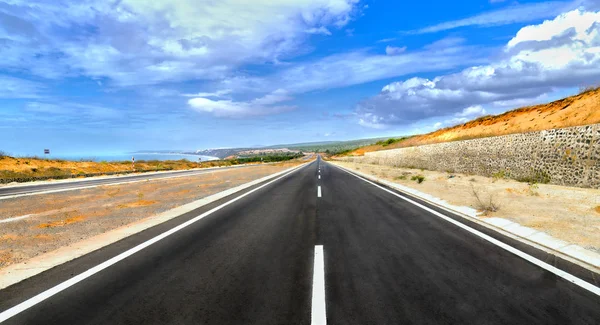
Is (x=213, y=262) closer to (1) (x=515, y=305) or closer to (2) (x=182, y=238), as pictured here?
(2) (x=182, y=238)

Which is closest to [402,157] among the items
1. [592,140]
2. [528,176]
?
[528,176]

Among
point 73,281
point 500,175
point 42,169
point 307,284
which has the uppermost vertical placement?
point 42,169

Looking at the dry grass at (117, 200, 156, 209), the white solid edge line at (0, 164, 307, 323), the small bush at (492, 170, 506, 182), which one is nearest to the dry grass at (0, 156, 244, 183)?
the dry grass at (117, 200, 156, 209)

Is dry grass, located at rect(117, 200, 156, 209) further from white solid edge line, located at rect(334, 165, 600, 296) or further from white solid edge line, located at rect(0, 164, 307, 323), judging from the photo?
white solid edge line, located at rect(334, 165, 600, 296)

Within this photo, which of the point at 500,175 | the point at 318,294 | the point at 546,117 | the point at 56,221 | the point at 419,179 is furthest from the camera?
the point at 546,117

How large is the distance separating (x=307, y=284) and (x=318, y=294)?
327 millimetres

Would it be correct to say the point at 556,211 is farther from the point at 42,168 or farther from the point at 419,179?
the point at 42,168

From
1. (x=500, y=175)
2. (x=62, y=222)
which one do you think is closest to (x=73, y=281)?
(x=62, y=222)

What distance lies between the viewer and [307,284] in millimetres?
3891

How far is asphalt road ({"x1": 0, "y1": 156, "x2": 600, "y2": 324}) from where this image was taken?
3150 mm

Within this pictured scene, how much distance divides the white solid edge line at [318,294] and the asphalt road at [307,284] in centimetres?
3

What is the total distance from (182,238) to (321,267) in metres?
3.40

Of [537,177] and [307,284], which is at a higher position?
[307,284]

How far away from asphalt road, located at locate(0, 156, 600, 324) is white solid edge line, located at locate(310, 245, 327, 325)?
0.09 ft
